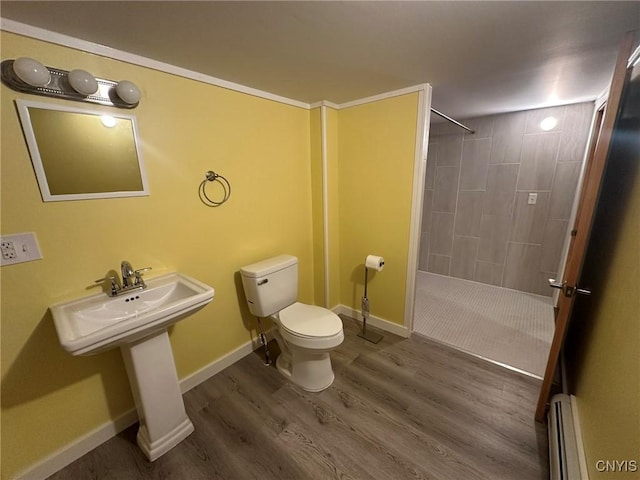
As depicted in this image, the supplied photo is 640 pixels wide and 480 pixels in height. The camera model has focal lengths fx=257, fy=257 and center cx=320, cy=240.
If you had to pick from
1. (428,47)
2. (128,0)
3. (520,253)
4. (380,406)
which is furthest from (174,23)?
(520,253)

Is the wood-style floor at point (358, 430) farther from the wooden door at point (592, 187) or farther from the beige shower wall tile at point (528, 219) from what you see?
the beige shower wall tile at point (528, 219)

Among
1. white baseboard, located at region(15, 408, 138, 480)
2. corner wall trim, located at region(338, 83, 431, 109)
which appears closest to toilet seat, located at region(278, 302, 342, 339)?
white baseboard, located at region(15, 408, 138, 480)

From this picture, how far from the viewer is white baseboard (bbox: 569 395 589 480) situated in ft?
3.54

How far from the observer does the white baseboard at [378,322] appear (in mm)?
2320

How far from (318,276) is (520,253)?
2.40 meters

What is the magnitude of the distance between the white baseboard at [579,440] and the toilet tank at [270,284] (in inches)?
68.8

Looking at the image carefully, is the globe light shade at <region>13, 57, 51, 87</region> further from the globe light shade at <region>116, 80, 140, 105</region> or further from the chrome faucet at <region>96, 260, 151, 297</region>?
the chrome faucet at <region>96, 260, 151, 297</region>

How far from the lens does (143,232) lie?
4.77ft

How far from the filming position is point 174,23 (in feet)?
3.48

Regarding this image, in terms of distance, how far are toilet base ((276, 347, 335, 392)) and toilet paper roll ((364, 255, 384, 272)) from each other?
0.81m

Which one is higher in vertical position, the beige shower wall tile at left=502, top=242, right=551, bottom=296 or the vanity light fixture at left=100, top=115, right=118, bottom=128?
the vanity light fixture at left=100, top=115, right=118, bottom=128

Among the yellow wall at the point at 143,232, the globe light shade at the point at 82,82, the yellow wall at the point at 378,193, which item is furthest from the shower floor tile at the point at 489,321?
the globe light shade at the point at 82,82

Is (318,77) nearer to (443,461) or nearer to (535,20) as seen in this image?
(535,20)

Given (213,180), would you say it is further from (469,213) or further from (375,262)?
(469,213)
